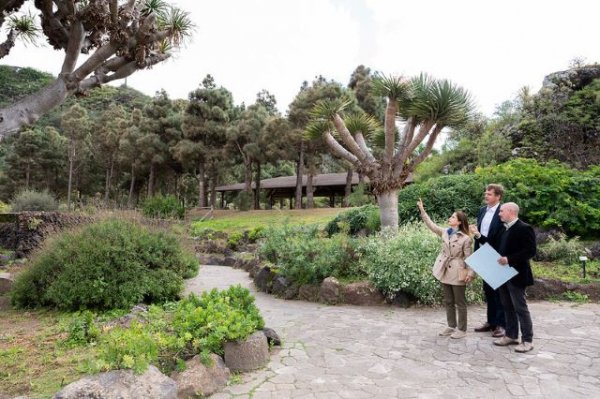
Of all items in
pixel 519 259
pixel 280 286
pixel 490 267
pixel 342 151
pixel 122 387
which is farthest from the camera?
pixel 342 151

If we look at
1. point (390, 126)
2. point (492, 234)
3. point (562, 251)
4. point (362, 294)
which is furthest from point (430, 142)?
point (492, 234)

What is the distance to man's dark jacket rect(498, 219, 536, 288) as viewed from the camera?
449 cm

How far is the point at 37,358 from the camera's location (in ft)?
14.4

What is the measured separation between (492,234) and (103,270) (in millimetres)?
6028

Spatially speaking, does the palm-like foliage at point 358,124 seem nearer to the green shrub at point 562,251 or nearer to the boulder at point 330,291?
the boulder at point 330,291

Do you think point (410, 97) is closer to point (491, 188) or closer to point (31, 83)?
point (491, 188)

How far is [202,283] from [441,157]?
1388 centimetres

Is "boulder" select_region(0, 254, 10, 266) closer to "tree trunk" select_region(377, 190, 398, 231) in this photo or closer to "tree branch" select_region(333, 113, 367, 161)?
"tree branch" select_region(333, 113, 367, 161)

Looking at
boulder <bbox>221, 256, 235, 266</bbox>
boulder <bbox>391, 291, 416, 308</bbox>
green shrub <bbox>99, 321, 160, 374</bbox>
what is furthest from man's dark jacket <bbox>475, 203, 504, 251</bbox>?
boulder <bbox>221, 256, 235, 266</bbox>

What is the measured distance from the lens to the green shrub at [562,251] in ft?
27.9

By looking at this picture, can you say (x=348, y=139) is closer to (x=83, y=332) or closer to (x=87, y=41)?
(x=87, y=41)

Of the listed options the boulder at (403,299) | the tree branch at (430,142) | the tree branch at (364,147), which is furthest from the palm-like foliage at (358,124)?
the boulder at (403,299)

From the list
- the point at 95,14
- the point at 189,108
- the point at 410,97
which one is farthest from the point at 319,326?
the point at 189,108

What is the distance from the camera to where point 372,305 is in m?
7.08
